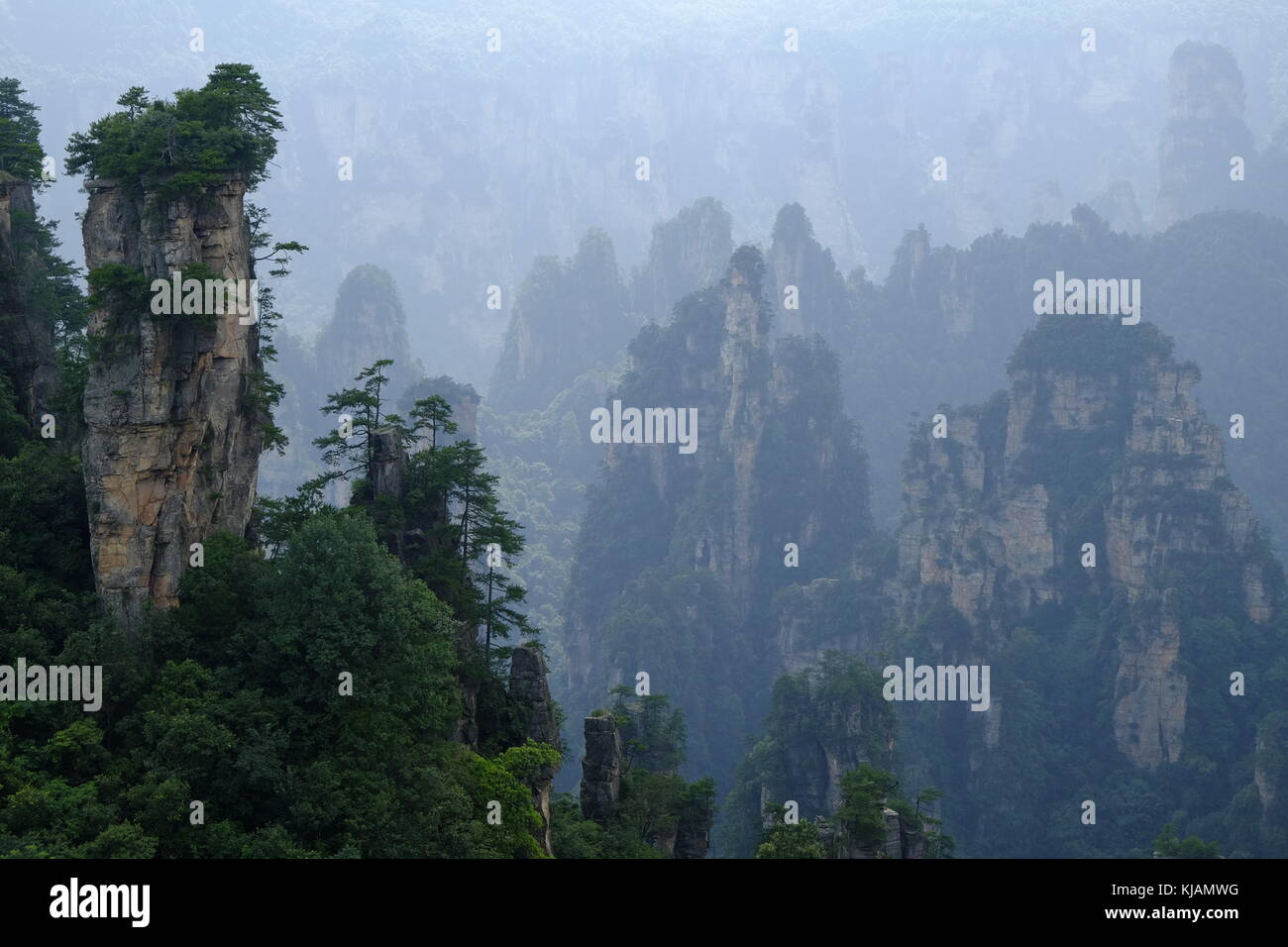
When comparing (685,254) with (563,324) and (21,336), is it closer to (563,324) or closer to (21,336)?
(563,324)

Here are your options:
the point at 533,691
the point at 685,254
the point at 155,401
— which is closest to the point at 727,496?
the point at 685,254

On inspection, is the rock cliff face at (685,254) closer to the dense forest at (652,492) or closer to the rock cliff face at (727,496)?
the dense forest at (652,492)

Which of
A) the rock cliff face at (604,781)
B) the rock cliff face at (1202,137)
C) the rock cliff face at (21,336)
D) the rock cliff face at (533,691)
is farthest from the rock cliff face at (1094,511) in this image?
the rock cliff face at (1202,137)

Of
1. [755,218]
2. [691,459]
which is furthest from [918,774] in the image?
[755,218]

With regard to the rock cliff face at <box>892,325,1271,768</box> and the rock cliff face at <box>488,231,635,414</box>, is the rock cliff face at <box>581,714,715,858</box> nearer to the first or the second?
the rock cliff face at <box>892,325,1271,768</box>

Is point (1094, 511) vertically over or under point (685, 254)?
under

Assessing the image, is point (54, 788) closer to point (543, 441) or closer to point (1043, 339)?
point (1043, 339)
